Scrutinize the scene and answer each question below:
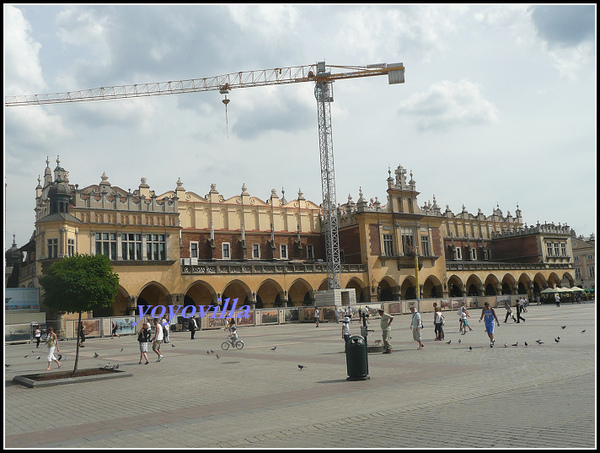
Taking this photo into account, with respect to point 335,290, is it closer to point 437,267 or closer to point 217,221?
point 217,221

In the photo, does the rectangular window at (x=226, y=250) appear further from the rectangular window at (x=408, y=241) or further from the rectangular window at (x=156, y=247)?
the rectangular window at (x=408, y=241)

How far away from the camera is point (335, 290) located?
171 ft

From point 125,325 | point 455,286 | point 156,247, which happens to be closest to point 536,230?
point 455,286

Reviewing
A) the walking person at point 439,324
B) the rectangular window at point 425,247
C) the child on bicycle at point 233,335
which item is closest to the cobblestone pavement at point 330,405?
the walking person at point 439,324

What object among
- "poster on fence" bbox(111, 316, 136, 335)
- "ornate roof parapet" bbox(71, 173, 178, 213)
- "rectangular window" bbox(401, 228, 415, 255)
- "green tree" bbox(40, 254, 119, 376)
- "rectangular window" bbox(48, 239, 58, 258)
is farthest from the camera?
"rectangular window" bbox(401, 228, 415, 255)

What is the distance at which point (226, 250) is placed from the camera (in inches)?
2281

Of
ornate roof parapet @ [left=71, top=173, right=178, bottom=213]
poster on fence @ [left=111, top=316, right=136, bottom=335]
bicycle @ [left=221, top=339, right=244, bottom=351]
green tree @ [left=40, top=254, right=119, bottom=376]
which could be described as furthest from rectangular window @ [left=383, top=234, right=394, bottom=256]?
green tree @ [left=40, top=254, right=119, bottom=376]

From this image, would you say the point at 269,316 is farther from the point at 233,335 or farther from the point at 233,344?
the point at 233,335

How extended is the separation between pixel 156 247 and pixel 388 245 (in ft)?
88.7

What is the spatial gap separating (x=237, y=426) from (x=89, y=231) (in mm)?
39202

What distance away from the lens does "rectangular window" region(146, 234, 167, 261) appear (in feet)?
155

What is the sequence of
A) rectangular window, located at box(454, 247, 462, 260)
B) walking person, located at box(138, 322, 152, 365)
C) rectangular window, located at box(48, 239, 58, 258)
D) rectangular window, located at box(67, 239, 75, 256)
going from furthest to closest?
rectangular window, located at box(454, 247, 462, 260) < rectangular window, located at box(67, 239, 75, 256) < rectangular window, located at box(48, 239, 58, 258) < walking person, located at box(138, 322, 152, 365)

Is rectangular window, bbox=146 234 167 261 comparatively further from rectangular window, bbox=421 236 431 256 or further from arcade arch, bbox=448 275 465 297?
arcade arch, bbox=448 275 465 297

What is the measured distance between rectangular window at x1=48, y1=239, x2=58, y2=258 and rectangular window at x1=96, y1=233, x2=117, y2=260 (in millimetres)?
3316
